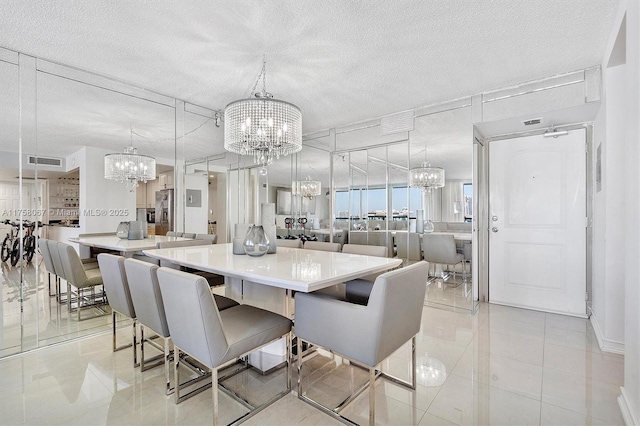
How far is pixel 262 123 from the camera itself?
249 centimetres

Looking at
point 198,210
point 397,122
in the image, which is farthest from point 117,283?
point 397,122

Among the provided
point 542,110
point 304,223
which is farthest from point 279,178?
point 542,110

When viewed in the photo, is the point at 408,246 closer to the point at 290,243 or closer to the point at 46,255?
the point at 290,243

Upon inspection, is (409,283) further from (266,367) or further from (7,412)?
(7,412)

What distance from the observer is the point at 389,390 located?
1870 mm

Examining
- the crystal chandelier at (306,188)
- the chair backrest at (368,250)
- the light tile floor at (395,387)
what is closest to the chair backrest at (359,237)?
the crystal chandelier at (306,188)

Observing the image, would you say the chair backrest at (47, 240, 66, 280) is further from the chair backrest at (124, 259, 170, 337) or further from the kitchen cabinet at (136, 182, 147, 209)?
the chair backrest at (124, 259, 170, 337)

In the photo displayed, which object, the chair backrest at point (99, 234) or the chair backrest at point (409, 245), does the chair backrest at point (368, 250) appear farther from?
the chair backrest at point (99, 234)

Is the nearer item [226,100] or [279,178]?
[226,100]

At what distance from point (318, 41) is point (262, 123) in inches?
31.1

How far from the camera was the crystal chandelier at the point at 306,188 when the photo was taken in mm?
5012

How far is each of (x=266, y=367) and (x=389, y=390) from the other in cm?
85

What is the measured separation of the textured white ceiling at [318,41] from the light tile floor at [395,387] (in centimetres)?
250

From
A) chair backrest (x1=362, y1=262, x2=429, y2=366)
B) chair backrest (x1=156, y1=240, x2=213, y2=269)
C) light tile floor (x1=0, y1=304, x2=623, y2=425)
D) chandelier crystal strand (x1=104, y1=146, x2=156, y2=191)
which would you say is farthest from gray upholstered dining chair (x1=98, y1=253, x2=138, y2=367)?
chandelier crystal strand (x1=104, y1=146, x2=156, y2=191)
